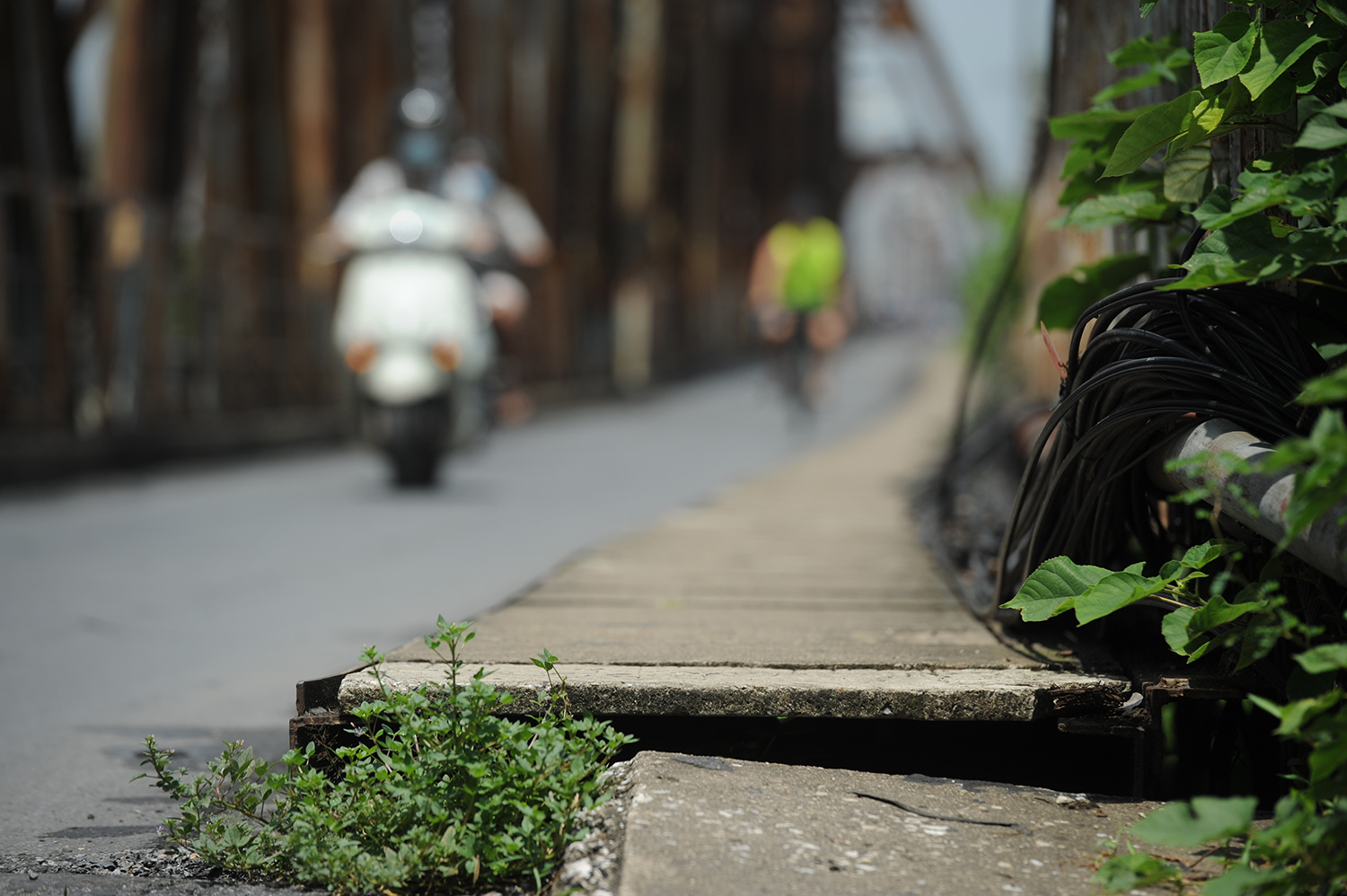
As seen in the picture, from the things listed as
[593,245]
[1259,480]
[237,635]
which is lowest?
[237,635]

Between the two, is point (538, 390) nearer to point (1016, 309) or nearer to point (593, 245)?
point (593, 245)

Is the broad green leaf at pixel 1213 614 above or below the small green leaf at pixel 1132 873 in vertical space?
above

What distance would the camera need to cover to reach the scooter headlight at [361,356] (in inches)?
276

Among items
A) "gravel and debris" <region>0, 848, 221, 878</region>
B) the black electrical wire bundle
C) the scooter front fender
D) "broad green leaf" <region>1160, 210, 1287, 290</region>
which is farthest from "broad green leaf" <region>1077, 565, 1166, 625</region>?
the scooter front fender

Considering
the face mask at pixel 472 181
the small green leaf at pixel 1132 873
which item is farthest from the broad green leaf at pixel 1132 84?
the face mask at pixel 472 181

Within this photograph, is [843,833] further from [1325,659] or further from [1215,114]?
[1215,114]

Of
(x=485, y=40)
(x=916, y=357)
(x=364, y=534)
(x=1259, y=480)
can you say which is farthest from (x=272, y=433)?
(x=916, y=357)

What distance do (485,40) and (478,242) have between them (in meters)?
9.07

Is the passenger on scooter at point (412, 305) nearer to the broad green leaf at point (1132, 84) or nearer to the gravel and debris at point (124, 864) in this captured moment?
the broad green leaf at point (1132, 84)

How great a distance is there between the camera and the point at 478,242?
7285 millimetres

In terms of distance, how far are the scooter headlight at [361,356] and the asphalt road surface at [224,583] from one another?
2.24ft

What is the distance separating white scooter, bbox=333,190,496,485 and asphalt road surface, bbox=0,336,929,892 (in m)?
0.35

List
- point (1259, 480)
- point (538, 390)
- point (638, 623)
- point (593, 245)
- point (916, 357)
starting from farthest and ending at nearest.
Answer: point (916, 357) → point (593, 245) → point (538, 390) → point (638, 623) → point (1259, 480)

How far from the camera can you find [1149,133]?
2.19m
